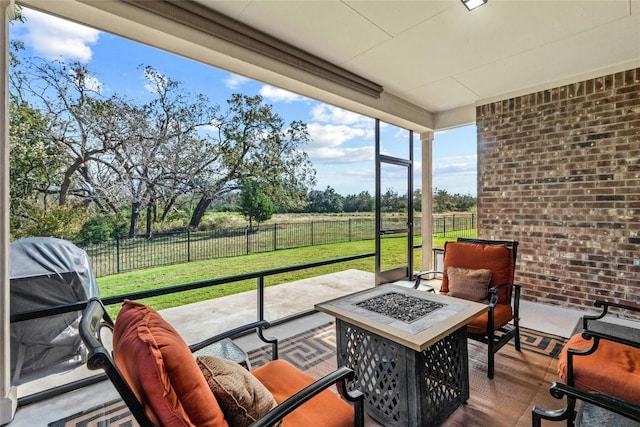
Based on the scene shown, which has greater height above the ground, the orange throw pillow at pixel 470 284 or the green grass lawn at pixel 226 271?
the orange throw pillow at pixel 470 284

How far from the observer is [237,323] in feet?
10.8

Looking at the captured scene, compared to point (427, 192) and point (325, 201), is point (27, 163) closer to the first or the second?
point (325, 201)

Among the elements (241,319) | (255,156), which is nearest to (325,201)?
(255,156)

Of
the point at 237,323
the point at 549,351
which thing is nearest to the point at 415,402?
the point at 549,351

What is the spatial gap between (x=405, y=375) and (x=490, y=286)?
1420 millimetres

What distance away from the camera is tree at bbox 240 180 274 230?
4941mm

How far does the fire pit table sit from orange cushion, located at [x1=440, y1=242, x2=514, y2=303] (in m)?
0.76

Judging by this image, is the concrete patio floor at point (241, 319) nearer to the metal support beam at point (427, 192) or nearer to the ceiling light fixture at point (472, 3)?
the metal support beam at point (427, 192)

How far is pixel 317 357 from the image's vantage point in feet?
7.99

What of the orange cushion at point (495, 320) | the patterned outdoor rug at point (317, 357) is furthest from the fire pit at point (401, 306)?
the patterned outdoor rug at point (317, 357)

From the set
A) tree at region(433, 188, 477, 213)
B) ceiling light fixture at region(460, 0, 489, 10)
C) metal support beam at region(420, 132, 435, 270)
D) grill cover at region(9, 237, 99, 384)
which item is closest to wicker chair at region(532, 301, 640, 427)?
ceiling light fixture at region(460, 0, 489, 10)

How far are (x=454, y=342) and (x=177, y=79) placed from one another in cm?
427

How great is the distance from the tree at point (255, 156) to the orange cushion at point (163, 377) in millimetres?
3611

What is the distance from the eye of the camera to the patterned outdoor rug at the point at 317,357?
5.62 ft
